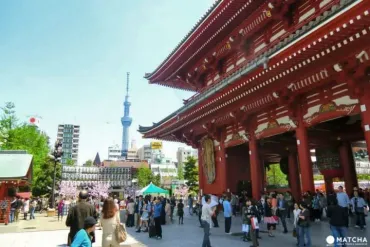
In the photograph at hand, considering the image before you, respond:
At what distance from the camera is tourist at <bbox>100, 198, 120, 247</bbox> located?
17.4 ft

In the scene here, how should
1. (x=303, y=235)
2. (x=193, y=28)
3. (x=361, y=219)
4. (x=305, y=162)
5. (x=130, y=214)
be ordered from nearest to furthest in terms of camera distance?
(x=303, y=235) < (x=361, y=219) < (x=305, y=162) < (x=130, y=214) < (x=193, y=28)

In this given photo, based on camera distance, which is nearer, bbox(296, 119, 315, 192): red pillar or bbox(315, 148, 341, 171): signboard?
bbox(296, 119, 315, 192): red pillar

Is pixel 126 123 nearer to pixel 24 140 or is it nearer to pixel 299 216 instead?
pixel 24 140

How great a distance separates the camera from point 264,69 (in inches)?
396

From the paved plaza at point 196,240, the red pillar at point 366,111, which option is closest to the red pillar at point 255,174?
the paved plaza at point 196,240

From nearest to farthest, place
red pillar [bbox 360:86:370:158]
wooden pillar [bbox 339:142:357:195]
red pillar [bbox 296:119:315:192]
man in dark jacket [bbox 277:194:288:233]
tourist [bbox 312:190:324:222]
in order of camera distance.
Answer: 1. red pillar [bbox 360:86:370:158]
2. man in dark jacket [bbox 277:194:288:233]
3. red pillar [bbox 296:119:315:192]
4. tourist [bbox 312:190:324:222]
5. wooden pillar [bbox 339:142:357:195]

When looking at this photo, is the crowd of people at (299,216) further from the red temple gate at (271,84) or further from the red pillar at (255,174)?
the red temple gate at (271,84)

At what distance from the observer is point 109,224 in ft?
17.7

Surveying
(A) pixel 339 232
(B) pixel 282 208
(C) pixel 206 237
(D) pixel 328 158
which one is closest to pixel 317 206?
(B) pixel 282 208

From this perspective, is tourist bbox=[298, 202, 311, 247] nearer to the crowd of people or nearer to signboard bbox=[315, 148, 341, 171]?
the crowd of people

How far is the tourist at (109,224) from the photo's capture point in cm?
530

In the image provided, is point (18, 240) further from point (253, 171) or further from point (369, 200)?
point (369, 200)

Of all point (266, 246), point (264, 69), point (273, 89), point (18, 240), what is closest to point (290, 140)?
point (273, 89)

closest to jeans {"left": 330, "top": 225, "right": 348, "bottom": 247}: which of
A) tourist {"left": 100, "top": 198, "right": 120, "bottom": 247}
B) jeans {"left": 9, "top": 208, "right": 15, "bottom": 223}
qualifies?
tourist {"left": 100, "top": 198, "right": 120, "bottom": 247}
